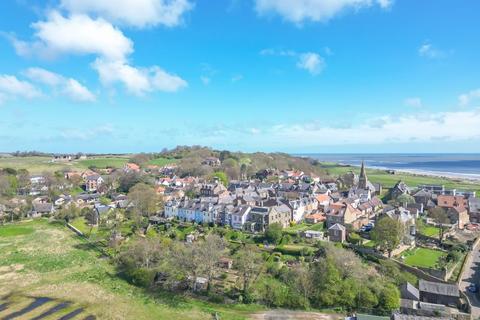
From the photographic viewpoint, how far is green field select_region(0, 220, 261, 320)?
31.9 metres

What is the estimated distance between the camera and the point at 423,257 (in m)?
43.5

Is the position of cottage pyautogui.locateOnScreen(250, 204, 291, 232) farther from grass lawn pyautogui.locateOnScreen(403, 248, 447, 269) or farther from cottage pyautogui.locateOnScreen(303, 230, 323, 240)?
grass lawn pyautogui.locateOnScreen(403, 248, 447, 269)

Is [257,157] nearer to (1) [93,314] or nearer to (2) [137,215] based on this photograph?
(2) [137,215]

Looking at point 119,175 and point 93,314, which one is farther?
point 119,175

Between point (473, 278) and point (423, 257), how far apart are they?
611cm

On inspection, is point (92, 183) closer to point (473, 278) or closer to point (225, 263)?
point (225, 263)

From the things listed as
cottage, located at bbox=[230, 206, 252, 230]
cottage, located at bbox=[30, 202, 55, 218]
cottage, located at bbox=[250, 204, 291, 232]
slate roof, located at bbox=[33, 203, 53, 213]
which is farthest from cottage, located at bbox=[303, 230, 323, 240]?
slate roof, located at bbox=[33, 203, 53, 213]

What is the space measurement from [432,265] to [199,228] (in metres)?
36.3

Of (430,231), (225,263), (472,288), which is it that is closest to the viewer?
(472,288)

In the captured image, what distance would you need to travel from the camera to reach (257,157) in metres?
155

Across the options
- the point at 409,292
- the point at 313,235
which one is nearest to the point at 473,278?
the point at 409,292

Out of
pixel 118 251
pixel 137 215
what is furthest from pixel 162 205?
pixel 118 251

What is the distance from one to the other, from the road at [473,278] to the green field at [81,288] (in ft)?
69.0

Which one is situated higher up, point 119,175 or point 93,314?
point 119,175
